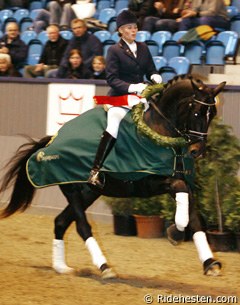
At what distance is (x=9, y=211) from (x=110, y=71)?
1948 millimetres

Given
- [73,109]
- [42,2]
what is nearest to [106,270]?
[73,109]

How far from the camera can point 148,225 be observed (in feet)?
33.3

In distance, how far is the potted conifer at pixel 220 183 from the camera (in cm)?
935

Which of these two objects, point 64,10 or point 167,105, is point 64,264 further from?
point 64,10

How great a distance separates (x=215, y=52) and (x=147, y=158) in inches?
208

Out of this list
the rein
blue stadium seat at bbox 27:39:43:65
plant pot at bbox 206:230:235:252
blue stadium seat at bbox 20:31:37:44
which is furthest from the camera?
blue stadium seat at bbox 20:31:37:44

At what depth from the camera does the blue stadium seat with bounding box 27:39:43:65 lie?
14325mm

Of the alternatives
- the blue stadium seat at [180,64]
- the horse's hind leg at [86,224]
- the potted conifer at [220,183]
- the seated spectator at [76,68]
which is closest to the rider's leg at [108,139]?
the horse's hind leg at [86,224]

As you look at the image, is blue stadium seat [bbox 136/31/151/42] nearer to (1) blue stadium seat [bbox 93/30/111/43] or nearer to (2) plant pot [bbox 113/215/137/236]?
(1) blue stadium seat [bbox 93/30/111/43]

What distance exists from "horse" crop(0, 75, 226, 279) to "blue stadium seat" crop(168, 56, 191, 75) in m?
4.15

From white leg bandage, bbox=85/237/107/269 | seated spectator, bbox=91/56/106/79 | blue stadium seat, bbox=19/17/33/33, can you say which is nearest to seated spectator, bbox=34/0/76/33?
blue stadium seat, bbox=19/17/33/33

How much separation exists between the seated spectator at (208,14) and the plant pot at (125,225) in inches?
151

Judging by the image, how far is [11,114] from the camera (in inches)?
488

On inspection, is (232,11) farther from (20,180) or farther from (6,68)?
(20,180)
